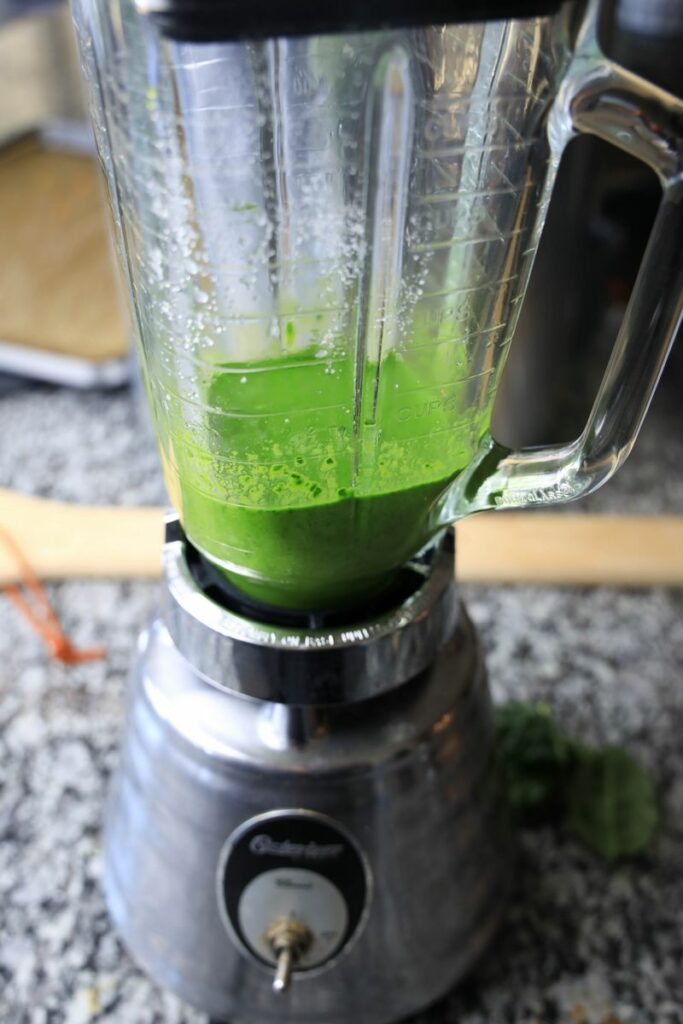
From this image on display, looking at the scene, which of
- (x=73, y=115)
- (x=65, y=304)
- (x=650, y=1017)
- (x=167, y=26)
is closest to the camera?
(x=167, y=26)

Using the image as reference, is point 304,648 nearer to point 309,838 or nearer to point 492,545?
point 309,838

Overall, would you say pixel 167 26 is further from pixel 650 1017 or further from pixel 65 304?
pixel 65 304

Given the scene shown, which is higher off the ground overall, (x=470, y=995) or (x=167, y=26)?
(x=167, y=26)

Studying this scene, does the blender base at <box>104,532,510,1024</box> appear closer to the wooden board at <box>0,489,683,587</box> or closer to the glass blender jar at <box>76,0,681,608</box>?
the glass blender jar at <box>76,0,681,608</box>

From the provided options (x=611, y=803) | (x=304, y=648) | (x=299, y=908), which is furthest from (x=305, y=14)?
(x=611, y=803)

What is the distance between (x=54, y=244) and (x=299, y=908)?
951 mm

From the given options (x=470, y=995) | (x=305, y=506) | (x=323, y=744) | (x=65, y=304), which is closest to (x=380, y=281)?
(x=305, y=506)

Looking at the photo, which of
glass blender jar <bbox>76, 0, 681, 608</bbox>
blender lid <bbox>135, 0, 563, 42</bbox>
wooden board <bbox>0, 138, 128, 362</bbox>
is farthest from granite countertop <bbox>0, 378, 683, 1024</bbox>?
blender lid <bbox>135, 0, 563, 42</bbox>

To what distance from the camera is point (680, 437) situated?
0.96 m

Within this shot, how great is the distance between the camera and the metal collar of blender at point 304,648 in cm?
45

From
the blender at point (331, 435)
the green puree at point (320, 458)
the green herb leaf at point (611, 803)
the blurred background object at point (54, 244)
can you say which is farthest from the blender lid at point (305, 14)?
the blurred background object at point (54, 244)

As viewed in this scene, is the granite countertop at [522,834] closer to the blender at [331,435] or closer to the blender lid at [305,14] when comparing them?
the blender at [331,435]

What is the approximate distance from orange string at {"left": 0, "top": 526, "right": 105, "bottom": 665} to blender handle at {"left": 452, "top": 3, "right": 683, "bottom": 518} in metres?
0.42

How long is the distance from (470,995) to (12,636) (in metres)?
0.44
